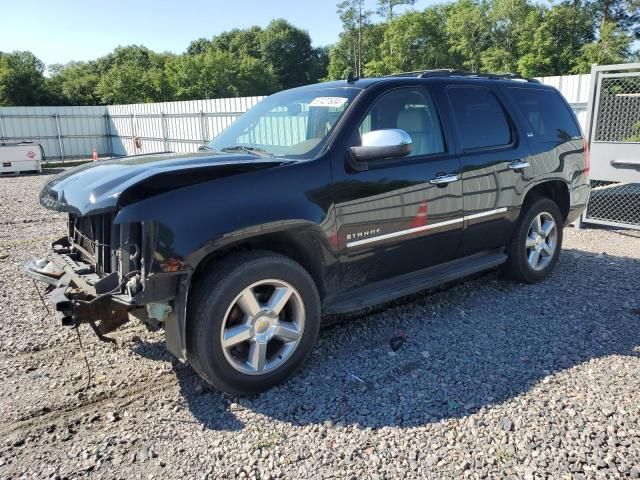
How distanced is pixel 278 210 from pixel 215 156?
0.76 meters

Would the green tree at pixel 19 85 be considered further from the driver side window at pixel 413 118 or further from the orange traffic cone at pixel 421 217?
the orange traffic cone at pixel 421 217

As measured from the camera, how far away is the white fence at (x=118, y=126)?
19203 mm

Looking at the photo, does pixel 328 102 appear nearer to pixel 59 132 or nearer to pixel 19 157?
pixel 19 157

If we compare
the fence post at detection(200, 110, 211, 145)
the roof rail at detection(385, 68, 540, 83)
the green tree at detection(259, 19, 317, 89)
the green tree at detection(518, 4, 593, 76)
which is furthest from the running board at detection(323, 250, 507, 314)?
the green tree at detection(259, 19, 317, 89)

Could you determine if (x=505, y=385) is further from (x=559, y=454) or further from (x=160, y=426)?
(x=160, y=426)

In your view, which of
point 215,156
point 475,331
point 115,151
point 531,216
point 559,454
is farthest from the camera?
point 115,151

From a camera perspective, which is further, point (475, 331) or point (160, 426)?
point (475, 331)

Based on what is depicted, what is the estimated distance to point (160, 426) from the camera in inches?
120

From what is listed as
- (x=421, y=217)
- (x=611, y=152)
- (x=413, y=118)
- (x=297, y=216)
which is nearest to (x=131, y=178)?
(x=297, y=216)

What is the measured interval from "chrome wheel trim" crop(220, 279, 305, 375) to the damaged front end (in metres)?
0.60

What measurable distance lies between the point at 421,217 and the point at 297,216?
1.21 m

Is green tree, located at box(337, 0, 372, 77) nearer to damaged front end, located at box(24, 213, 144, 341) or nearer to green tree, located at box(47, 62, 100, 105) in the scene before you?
green tree, located at box(47, 62, 100, 105)

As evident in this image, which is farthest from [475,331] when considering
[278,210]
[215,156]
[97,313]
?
[97,313]

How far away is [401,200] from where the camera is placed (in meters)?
3.91
